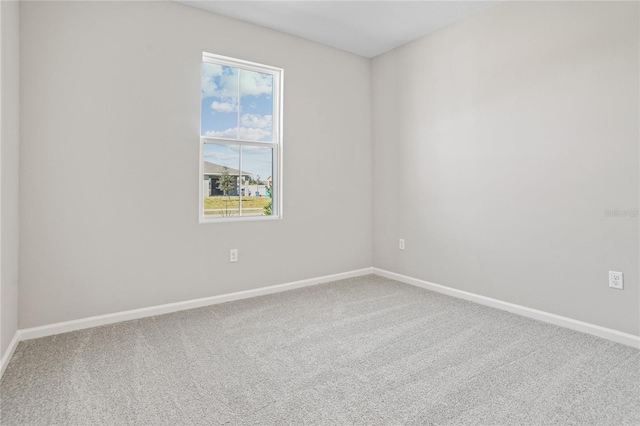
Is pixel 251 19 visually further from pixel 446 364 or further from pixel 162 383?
pixel 446 364

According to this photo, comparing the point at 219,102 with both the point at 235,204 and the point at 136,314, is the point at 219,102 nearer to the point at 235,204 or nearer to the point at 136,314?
the point at 235,204

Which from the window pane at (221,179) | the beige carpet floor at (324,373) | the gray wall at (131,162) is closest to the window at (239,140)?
the window pane at (221,179)

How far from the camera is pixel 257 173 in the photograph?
11.0ft

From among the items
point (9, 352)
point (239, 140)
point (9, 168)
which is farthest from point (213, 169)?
point (9, 352)

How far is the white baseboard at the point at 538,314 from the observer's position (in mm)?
2217

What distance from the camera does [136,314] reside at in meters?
2.66

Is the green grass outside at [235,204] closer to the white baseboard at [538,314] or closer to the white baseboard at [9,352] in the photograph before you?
the white baseboard at [9,352]

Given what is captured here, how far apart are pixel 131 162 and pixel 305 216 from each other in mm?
1692

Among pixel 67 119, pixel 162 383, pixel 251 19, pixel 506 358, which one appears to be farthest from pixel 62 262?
pixel 506 358

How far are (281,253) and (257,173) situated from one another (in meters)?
0.84

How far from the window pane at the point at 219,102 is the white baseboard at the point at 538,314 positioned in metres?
2.44

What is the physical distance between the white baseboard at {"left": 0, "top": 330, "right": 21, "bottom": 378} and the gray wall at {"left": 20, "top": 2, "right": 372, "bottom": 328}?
10 centimetres

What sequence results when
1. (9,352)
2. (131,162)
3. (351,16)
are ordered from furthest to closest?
(351,16) < (131,162) < (9,352)

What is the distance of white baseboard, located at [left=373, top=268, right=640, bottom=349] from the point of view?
2.22 metres
